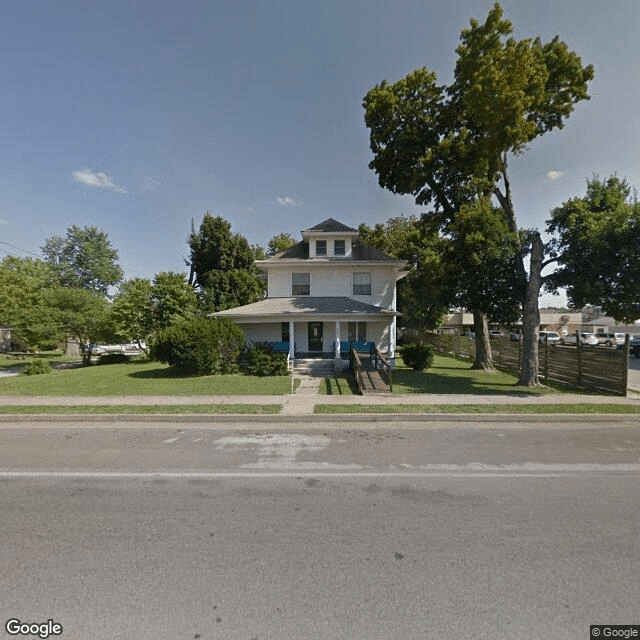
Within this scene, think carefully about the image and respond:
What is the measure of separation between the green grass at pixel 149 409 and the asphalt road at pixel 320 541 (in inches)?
79.0

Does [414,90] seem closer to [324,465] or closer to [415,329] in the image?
[324,465]

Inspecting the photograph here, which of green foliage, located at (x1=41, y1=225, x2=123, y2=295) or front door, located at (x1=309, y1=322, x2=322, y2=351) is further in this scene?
green foliage, located at (x1=41, y1=225, x2=123, y2=295)

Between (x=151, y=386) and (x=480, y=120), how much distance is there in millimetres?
15592

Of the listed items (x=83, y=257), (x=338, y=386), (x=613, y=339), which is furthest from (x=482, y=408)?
(x=83, y=257)

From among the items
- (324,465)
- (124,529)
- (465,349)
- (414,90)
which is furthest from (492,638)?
(465,349)

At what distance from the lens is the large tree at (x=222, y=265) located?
27422 millimetres

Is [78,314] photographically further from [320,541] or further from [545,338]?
[545,338]

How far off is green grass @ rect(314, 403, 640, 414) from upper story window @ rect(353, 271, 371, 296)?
11.4 meters

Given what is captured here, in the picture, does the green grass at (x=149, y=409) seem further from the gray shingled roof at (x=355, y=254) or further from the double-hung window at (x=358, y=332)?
the gray shingled roof at (x=355, y=254)

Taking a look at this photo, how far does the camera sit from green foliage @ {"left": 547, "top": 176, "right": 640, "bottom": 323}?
31.0ft

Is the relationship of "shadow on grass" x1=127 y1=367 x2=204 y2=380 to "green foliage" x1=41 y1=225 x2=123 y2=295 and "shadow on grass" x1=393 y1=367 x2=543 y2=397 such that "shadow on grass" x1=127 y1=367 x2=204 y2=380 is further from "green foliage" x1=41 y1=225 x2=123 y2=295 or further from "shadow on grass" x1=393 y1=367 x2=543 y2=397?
"green foliage" x1=41 y1=225 x2=123 y2=295

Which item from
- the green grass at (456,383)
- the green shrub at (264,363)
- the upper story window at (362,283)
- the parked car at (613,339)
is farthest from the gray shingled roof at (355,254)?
the parked car at (613,339)

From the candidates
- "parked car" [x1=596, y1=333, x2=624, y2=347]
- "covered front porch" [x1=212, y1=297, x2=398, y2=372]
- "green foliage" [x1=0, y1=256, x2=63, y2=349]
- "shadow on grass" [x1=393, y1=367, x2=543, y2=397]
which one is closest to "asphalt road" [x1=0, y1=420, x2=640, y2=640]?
"shadow on grass" [x1=393, y1=367, x2=543, y2=397]
